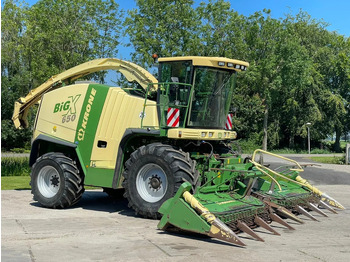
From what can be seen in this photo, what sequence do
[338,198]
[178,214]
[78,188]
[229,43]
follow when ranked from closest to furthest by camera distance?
[178,214] → [78,188] → [338,198] → [229,43]

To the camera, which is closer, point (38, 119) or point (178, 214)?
point (178, 214)

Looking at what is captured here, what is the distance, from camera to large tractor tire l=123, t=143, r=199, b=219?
8.33 metres

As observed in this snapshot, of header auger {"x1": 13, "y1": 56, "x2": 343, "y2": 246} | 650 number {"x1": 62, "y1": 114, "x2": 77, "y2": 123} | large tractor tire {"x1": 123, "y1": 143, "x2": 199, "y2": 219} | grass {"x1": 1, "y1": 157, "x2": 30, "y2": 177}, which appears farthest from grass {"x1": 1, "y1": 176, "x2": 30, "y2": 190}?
large tractor tire {"x1": 123, "y1": 143, "x2": 199, "y2": 219}

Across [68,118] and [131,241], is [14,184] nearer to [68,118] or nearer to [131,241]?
[68,118]

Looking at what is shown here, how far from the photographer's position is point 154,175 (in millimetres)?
8766

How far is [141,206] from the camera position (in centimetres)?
871

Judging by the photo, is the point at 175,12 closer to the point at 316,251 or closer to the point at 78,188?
the point at 78,188

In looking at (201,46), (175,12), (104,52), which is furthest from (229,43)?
(104,52)

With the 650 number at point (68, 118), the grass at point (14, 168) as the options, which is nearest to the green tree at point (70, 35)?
the grass at point (14, 168)

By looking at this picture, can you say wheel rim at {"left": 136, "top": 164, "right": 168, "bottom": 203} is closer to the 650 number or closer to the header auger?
the header auger

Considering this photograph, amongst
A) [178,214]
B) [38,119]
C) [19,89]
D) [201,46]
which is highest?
[201,46]

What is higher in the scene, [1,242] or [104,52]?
[104,52]

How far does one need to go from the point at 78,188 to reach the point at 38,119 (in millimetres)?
2398

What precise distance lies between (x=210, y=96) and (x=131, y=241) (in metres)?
4.03
